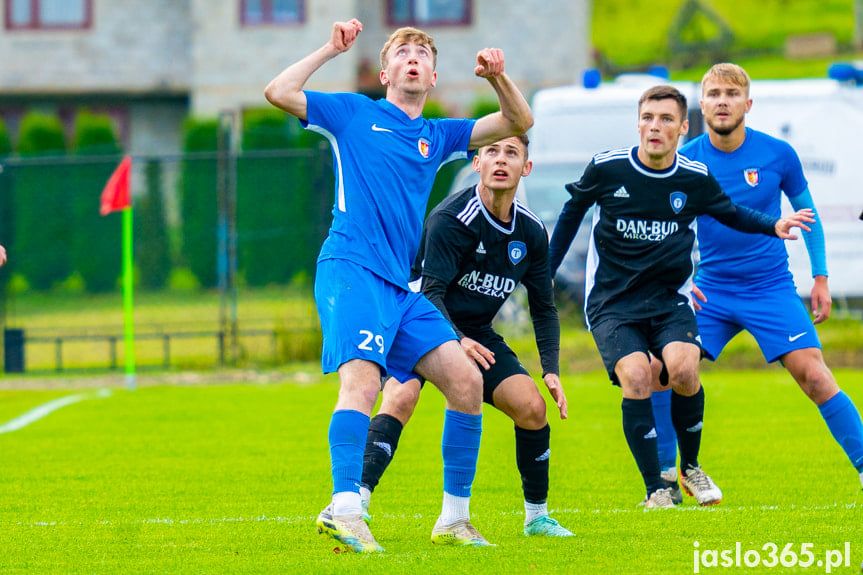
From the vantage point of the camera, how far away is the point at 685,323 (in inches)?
267

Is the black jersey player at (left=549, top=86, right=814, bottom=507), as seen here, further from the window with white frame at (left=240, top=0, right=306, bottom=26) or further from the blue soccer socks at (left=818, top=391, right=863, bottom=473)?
the window with white frame at (left=240, top=0, right=306, bottom=26)

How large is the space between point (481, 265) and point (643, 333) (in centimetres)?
123

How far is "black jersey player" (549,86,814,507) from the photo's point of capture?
665 centimetres

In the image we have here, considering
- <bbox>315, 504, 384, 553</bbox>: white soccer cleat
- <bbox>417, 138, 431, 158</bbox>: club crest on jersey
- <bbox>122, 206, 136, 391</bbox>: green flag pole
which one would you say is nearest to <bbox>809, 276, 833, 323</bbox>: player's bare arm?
<bbox>417, 138, 431, 158</bbox>: club crest on jersey

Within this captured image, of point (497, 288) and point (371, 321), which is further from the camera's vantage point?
point (497, 288)

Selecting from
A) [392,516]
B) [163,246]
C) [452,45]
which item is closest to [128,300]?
[163,246]

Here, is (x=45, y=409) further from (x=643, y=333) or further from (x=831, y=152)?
(x=831, y=152)

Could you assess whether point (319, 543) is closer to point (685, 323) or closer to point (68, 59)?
point (685, 323)

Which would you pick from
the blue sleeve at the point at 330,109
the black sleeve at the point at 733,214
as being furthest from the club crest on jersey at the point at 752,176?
the blue sleeve at the point at 330,109

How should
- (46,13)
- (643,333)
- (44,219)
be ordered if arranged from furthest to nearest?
(46,13) < (44,219) < (643,333)

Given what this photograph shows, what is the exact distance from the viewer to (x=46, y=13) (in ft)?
94.8

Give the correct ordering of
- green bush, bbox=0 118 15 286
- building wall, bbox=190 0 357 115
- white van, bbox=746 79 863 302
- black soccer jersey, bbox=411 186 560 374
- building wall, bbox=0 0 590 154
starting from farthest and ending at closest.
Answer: building wall, bbox=0 0 590 154
building wall, bbox=190 0 357 115
green bush, bbox=0 118 15 286
white van, bbox=746 79 863 302
black soccer jersey, bbox=411 186 560 374

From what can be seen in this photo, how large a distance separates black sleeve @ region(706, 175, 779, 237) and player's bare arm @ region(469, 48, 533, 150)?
4.71ft

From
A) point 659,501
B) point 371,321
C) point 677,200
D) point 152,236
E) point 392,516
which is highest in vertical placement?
point 677,200
